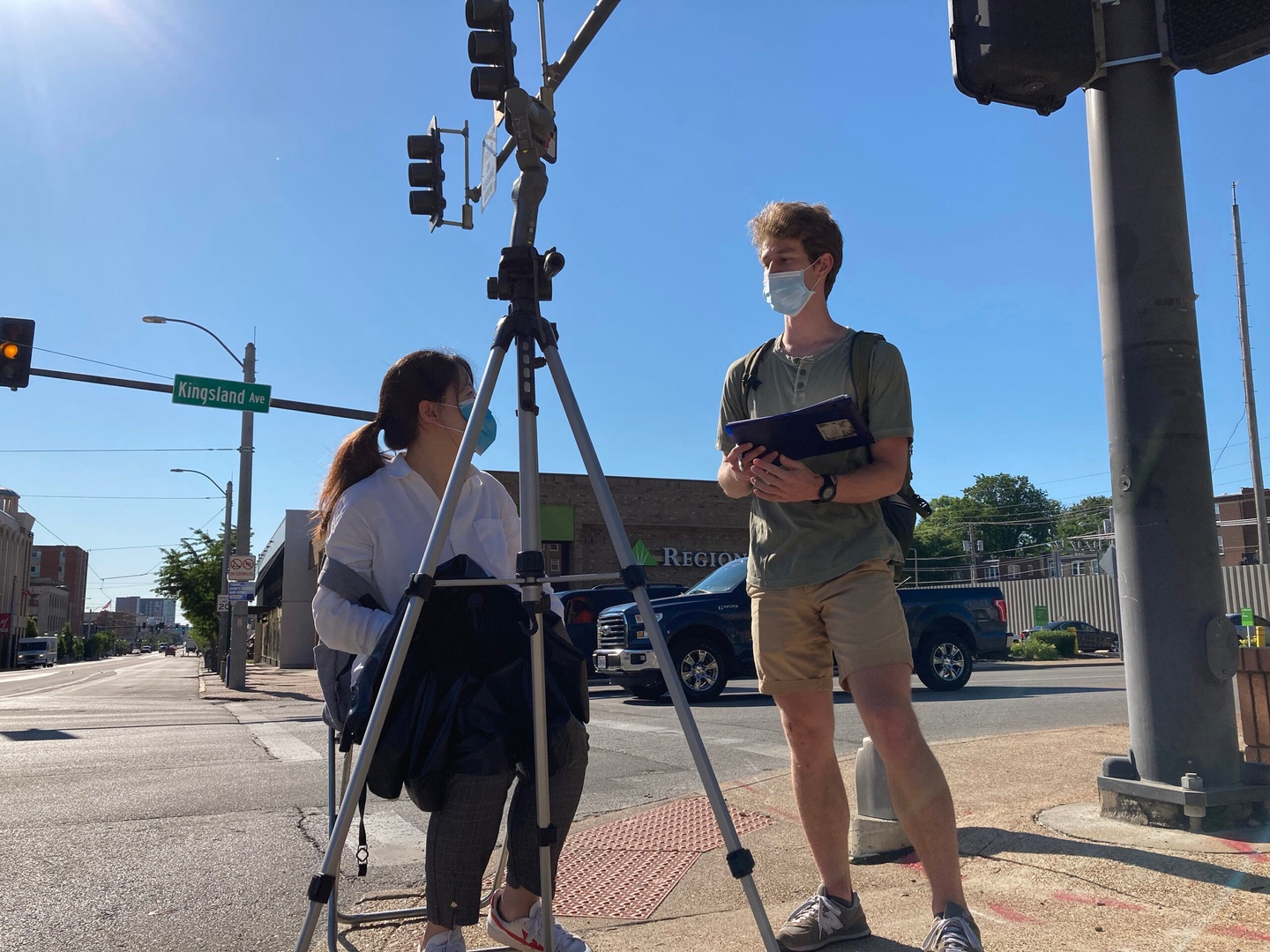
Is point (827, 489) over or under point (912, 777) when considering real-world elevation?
over

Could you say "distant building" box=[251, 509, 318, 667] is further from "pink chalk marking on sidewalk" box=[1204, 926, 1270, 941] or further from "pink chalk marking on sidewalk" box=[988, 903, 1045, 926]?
"pink chalk marking on sidewalk" box=[1204, 926, 1270, 941]

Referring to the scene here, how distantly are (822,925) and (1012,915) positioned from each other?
57 centimetres

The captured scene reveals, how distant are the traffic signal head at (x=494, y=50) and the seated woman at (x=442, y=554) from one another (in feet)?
4.65

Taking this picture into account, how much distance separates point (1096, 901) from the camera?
9.04 feet

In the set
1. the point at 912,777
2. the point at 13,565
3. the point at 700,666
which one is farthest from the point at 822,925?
the point at 13,565

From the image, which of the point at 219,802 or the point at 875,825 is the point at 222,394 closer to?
the point at 219,802

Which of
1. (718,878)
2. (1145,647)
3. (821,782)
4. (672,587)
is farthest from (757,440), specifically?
(672,587)

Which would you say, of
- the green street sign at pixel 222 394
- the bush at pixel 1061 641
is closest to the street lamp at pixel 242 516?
the green street sign at pixel 222 394

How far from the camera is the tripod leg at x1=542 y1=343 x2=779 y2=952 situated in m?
2.12

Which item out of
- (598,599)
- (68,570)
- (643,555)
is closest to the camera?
(598,599)

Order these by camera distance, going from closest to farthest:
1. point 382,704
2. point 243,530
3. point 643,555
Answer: point 382,704 → point 243,530 → point 643,555

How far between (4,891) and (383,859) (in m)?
1.38

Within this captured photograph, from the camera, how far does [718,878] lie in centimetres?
347

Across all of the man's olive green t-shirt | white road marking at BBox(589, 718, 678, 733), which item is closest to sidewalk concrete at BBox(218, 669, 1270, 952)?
the man's olive green t-shirt
